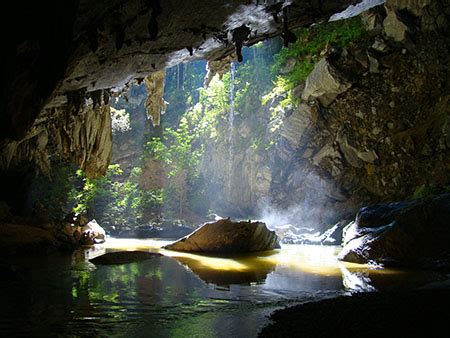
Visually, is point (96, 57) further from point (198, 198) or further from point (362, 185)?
point (198, 198)

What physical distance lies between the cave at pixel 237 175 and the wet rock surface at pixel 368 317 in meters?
0.03

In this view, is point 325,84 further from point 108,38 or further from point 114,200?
point 114,200

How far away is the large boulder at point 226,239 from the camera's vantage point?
11352 millimetres

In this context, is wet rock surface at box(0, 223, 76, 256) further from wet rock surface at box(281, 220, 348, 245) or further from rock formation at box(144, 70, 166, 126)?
wet rock surface at box(281, 220, 348, 245)

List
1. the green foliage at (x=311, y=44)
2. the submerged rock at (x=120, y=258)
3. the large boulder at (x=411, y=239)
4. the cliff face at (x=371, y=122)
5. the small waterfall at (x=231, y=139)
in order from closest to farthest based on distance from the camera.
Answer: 1. the large boulder at (x=411, y=239)
2. the submerged rock at (x=120, y=258)
3. the cliff face at (x=371, y=122)
4. the green foliage at (x=311, y=44)
5. the small waterfall at (x=231, y=139)

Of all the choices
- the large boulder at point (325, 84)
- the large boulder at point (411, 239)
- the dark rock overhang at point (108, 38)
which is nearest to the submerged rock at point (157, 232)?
the large boulder at point (325, 84)

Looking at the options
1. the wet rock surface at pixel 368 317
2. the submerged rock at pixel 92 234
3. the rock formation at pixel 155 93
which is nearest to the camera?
the wet rock surface at pixel 368 317

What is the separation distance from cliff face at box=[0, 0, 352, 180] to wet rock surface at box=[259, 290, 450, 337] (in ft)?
10.9

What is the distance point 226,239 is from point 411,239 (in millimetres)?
5054

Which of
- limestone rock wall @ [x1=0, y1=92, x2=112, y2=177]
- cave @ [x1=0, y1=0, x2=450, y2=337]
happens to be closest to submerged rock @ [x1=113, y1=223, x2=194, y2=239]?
cave @ [x1=0, y1=0, x2=450, y2=337]

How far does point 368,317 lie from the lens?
3.73 metres

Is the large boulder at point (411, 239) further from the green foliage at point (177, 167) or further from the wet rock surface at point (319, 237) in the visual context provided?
the green foliage at point (177, 167)

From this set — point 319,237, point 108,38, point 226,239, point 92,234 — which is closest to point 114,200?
point 92,234

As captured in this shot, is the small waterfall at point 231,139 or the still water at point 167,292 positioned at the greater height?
the small waterfall at point 231,139
